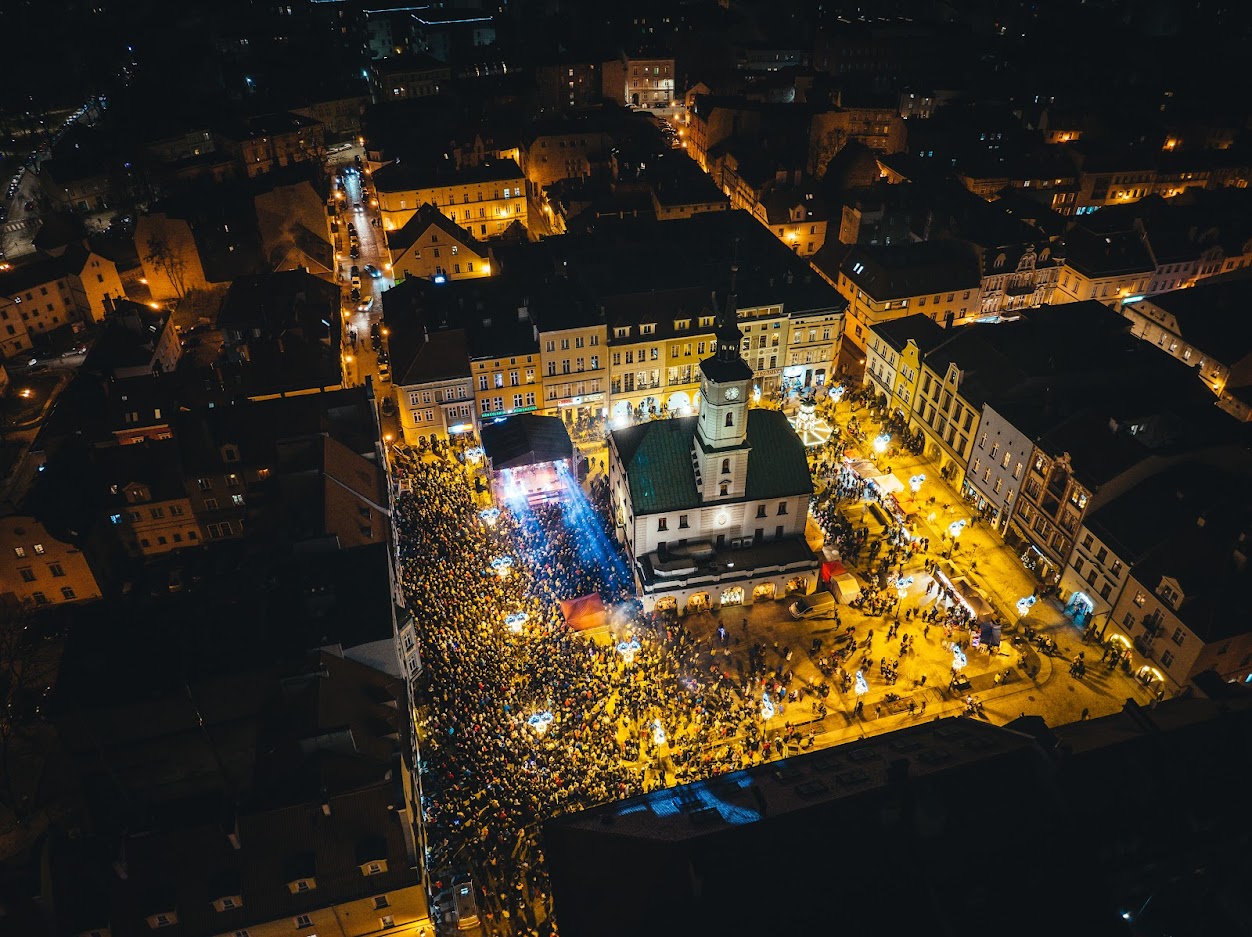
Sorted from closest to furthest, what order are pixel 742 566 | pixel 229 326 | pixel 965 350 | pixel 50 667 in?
pixel 50 667, pixel 742 566, pixel 965 350, pixel 229 326

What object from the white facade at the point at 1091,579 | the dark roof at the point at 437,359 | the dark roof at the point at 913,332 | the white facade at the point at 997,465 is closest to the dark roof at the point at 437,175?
the dark roof at the point at 437,359

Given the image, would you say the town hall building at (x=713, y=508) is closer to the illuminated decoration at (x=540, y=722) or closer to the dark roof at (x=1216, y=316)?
the illuminated decoration at (x=540, y=722)

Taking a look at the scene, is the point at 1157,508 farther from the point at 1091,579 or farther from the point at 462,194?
the point at 462,194

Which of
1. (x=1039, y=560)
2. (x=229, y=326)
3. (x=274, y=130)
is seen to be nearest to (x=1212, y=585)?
(x=1039, y=560)

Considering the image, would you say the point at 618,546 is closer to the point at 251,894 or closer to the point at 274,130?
the point at 251,894

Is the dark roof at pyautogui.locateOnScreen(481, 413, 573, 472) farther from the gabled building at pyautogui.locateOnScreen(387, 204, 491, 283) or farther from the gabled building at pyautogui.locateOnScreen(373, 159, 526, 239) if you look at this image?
the gabled building at pyautogui.locateOnScreen(373, 159, 526, 239)

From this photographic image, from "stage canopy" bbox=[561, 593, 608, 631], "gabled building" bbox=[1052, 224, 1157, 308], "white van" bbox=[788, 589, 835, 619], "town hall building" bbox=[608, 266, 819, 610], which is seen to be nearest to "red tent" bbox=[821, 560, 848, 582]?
"town hall building" bbox=[608, 266, 819, 610]
